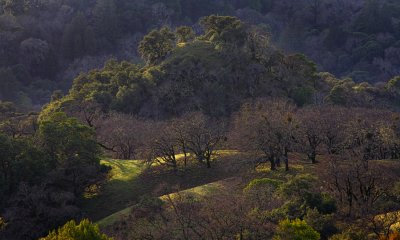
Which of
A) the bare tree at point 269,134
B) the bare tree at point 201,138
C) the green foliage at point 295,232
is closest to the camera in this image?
the green foliage at point 295,232

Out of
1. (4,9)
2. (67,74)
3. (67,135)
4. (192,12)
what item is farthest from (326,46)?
(67,135)

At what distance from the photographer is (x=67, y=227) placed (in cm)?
2656

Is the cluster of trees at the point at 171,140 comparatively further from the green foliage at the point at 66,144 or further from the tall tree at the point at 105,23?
the tall tree at the point at 105,23

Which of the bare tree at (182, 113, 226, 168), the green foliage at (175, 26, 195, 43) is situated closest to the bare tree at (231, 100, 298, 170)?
the bare tree at (182, 113, 226, 168)

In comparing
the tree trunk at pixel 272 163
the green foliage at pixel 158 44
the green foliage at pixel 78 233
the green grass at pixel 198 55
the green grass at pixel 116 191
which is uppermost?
the green foliage at pixel 158 44

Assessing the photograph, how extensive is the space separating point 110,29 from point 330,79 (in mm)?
76826

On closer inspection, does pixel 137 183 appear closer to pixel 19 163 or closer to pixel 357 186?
pixel 19 163

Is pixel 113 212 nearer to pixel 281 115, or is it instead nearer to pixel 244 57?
pixel 281 115

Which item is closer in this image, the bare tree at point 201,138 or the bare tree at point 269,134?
the bare tree at point 269,134

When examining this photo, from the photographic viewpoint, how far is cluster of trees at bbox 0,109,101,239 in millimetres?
38188

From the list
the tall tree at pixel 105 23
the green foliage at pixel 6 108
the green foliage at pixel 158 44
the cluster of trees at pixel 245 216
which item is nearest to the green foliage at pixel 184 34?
the green foliage at pixel 158 44

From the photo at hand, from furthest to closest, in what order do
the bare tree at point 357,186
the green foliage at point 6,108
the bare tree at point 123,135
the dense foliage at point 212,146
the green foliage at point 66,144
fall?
the green foliage at point 6,108 → the bare tree at point 123,135 → the green foliage at point 66,144 → the bare tree at point 357,186 → the dense foliage at point 212,146

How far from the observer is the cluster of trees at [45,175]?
3819cm

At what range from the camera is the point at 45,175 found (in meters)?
42.8
